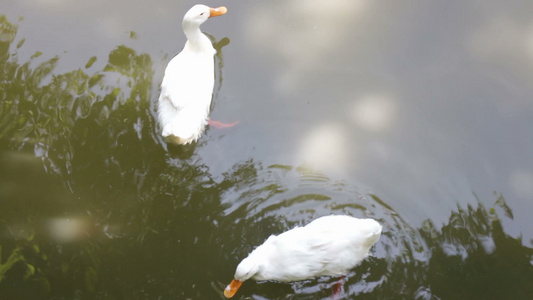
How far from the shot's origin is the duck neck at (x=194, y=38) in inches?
181

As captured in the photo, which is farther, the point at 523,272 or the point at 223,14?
the point at 223,14

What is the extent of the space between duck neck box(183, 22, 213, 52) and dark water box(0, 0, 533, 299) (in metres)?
0.30

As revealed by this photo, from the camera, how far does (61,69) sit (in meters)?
4.91

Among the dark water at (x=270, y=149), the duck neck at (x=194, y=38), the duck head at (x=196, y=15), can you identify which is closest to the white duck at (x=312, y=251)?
the dark water at (x=270, y=149)

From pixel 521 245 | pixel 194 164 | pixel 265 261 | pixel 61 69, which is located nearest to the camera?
pixel 265 261

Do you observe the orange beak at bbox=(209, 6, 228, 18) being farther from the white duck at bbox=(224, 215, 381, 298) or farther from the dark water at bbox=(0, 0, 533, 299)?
the white duck at bbox=(224, 215, 381, 298)

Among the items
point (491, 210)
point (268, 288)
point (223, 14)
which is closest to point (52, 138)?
point (223, 14)

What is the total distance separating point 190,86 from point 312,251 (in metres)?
1.58

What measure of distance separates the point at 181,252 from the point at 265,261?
0.67m

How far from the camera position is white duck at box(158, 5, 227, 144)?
4238 mm

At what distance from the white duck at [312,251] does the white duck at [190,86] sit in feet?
3.52

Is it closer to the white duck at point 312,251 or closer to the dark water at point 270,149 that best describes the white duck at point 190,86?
the dark water at point 270,149

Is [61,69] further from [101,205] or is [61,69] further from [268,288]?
[268,288]

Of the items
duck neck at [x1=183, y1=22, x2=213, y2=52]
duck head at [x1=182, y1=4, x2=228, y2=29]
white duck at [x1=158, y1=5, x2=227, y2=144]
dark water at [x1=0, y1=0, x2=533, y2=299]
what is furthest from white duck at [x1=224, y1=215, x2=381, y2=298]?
duck head at [x1=182, y1=4, x2=228, y2=29]
